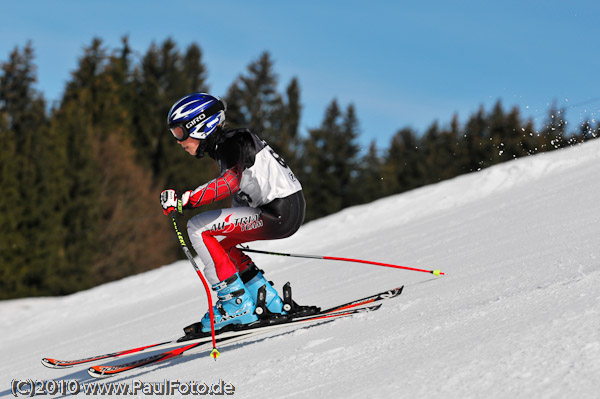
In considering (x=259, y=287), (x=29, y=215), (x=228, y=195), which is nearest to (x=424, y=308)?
(x=259, y=287)

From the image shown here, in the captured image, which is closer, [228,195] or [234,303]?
[228,195]

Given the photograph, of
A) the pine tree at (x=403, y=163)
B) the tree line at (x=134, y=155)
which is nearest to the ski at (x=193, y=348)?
the tree line at (x=134, y=155)

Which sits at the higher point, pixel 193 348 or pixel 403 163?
pixel 403 163

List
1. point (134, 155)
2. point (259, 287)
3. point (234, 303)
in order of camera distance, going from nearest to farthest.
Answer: point (234, 303) < point (259, 287) < point (134, 155)

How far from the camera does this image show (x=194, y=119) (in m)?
4.42

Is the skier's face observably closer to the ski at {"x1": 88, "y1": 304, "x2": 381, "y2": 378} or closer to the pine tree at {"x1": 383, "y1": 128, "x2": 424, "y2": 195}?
the ski at {"x1": 88, "y1": 304, "x2": 381, "y2": 378}

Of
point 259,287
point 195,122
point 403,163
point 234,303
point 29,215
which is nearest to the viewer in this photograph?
point 195,122

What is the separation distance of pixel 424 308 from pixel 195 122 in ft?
6.30

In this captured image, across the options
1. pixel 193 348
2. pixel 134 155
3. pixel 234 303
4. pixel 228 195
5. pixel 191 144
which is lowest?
pixel 193 348

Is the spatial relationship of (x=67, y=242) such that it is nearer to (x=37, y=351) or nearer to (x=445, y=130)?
(x=37, y=351)

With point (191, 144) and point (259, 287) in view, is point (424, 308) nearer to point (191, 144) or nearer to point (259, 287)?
point (259, 287)

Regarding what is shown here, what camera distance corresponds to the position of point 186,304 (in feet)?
28.2

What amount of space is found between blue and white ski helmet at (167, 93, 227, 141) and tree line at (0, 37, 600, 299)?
1074 cm

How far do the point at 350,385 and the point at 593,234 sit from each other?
3.41 meters
